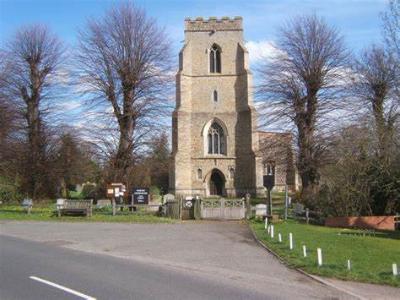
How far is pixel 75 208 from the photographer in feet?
101

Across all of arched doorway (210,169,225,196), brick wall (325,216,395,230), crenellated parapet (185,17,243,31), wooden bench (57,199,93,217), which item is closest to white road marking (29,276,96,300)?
brick wall (325,216,395,230)

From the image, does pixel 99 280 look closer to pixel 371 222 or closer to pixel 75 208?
pixel 371 222

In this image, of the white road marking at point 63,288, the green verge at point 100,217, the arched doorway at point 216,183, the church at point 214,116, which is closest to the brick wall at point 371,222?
the green verge at point 100,217

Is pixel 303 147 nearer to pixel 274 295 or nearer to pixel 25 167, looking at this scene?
pixel 25 167

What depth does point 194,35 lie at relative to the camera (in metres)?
61.0

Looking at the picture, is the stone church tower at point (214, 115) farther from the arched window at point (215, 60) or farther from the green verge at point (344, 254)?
the green verge at point (344, 254)

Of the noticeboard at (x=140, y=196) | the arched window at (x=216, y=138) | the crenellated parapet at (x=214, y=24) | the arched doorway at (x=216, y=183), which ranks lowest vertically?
the noticeboard at (x=140, y=196)

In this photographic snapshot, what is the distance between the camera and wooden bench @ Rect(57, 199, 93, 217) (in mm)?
30578

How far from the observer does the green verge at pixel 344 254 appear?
39.6ft

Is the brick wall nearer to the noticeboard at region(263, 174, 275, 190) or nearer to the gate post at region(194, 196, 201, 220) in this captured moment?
the noticeboard at region(263, 174, 275, 190)

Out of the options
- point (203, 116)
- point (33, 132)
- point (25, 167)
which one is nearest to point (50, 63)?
point (33, 132)

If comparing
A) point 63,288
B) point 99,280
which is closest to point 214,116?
point 99,280

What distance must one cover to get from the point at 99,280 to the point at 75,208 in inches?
805

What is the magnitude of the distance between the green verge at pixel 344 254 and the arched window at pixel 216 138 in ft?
124
